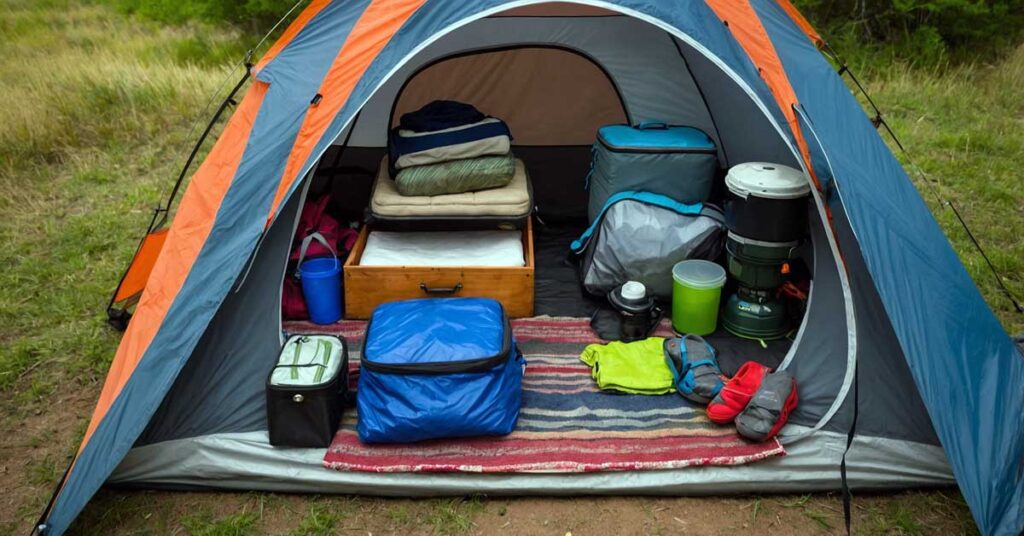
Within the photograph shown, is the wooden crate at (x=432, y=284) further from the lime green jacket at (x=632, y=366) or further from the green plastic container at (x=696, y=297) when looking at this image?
the green plastic container at (x=696, y=297)

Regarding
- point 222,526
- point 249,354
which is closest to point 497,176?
point 249,354

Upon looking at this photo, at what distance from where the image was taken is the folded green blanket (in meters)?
3.75

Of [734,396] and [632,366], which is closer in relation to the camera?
[734,396]

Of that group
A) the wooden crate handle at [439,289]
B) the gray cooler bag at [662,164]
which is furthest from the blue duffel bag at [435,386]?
the gray cooler bag at [662,164]

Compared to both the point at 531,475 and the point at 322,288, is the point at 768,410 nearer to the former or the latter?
the point at 531,475


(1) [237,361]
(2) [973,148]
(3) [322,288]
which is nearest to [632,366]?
(3) [322,288]

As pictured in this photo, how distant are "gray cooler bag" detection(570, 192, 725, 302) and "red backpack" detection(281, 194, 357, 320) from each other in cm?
127

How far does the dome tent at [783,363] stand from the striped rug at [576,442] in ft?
0.18

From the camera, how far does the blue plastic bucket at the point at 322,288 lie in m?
3.51

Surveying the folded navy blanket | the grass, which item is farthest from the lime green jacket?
the grass

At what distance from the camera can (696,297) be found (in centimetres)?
340

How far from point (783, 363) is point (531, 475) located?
1.12m

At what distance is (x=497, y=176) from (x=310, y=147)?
119 cm

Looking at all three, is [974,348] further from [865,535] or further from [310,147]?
[310,147]
